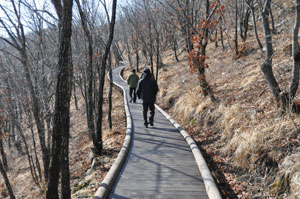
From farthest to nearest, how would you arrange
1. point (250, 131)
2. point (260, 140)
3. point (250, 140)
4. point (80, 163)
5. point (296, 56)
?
1. point (80, 163)
2. point (250, 131)
3. point (296, 56)
4. point (250, 140)
5. point (260, 140)

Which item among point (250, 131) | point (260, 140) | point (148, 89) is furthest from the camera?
point (148, 89)

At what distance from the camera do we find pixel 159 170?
5914 millimetres

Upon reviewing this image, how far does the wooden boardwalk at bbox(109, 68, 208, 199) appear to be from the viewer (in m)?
4.86

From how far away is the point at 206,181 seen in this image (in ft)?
16.1

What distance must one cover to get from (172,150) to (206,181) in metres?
2.37

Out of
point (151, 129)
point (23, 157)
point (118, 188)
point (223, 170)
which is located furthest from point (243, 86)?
point (23, 157)

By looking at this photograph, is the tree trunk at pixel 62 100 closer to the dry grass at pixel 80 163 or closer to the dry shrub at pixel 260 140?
the dry grass at pixel 80 163

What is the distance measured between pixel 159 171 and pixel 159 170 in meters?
0.06

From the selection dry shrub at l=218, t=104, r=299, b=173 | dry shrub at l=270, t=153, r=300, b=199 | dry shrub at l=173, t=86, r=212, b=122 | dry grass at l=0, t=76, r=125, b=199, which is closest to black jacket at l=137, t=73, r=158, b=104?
dry grass at l=0, t=76, r=125, b=199

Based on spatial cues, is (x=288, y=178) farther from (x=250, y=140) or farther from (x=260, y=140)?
(x=250, y=140)

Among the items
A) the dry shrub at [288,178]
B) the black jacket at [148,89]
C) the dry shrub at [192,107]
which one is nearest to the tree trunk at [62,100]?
the dry shrub at [288,178]

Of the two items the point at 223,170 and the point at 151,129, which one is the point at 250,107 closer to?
the point at 223,170

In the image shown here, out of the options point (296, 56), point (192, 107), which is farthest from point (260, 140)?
point (192, 107)

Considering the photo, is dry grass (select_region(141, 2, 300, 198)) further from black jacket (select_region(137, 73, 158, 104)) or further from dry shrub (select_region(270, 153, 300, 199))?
black jacket (select_region(137, 73, 158, 104))
